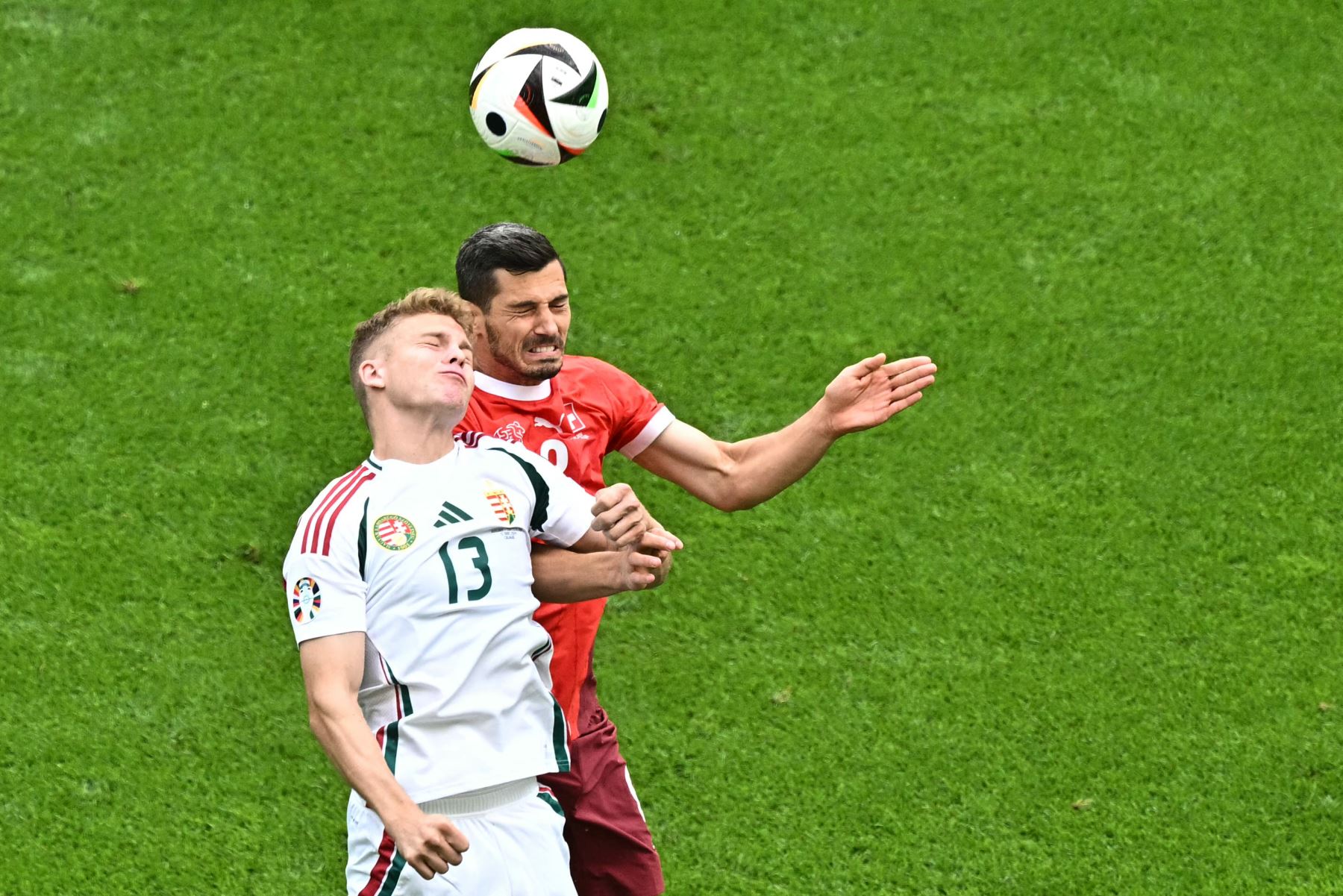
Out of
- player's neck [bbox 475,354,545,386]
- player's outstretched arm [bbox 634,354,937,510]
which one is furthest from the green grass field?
player's neck [bbox 475,354,545,386]

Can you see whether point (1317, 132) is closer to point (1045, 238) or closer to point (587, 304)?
point (1045, 238)

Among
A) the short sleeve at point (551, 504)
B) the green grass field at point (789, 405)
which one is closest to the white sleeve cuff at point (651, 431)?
the short sleeve at point (551, 504)

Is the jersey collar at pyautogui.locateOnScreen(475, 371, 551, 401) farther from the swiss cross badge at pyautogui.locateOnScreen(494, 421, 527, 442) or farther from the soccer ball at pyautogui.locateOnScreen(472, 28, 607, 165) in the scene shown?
the soccer ball at pyautogui.locateOnScreen(472, 28, 607, 165)

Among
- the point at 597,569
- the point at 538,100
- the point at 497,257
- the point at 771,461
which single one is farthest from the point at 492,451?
the point at 538,100

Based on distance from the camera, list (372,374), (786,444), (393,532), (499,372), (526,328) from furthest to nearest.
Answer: (786,444) → (499,372) → (526,328) → (372,374) → (393,532)

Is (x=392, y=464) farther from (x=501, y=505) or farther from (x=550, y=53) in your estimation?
(x=550, y=53)

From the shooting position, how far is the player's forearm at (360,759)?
3.68 m

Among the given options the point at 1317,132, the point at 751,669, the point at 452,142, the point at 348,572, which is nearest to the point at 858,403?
the point at 348,572

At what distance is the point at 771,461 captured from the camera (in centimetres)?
496

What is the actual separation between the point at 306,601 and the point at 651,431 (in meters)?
1.53

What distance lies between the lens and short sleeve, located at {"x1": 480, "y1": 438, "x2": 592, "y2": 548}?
13.9 ft

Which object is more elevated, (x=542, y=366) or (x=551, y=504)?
(x=542, y=366)

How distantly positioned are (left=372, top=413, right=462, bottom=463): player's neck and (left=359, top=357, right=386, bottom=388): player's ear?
0.09 meters

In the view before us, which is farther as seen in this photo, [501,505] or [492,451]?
[492,451]
